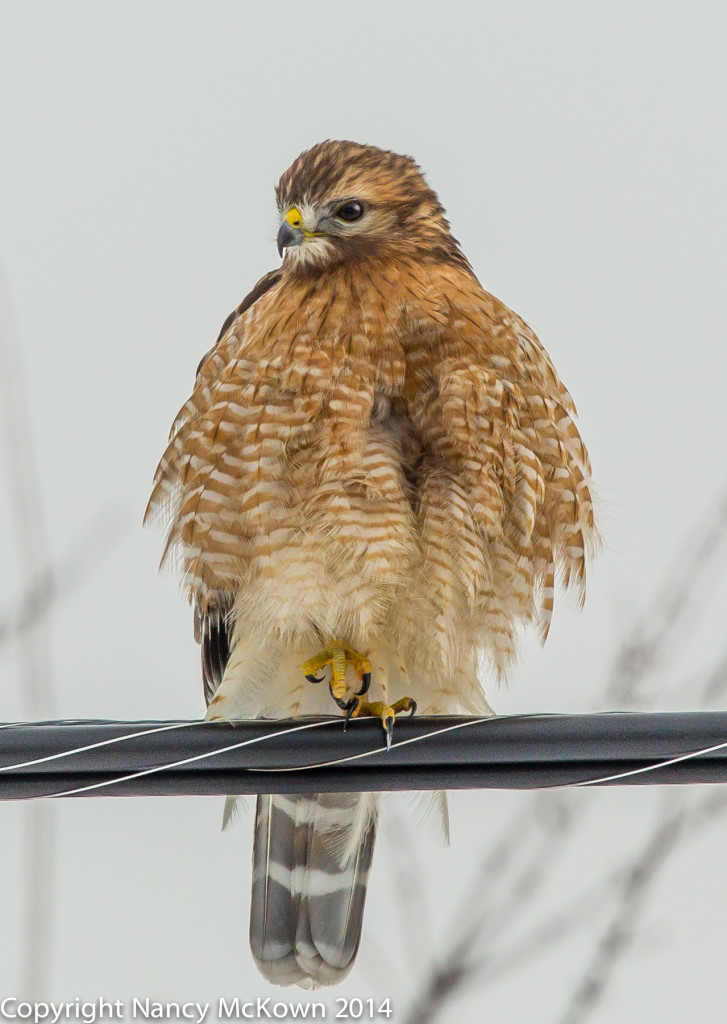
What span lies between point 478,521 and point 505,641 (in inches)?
19.9

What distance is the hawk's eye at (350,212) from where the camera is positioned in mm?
3933

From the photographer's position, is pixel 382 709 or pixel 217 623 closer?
pixel 382 709

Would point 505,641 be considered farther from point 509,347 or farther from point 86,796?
point 86,796

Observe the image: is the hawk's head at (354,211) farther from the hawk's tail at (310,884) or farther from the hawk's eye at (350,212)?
the hawk's tail at (310,884)

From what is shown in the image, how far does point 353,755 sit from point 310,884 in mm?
1649

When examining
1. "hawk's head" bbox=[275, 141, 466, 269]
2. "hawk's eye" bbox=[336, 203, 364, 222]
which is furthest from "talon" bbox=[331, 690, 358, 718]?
"hawk's eye" bbox=[336, 203, 364, 222]

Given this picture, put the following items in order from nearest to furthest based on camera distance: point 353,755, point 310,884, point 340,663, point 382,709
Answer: point 353,755 → point 382,709 → point 340,663 → point 310,884

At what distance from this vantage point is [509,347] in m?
3.67

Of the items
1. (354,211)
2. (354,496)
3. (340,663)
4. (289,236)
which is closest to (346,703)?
(340,663)

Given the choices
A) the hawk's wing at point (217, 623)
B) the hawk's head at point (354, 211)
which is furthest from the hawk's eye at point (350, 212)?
the hawk's wing at point (217, 623)

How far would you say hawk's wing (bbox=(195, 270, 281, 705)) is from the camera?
380 centimetres

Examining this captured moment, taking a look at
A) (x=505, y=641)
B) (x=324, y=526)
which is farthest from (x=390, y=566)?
(x=505, y=641)

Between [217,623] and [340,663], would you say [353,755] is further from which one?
[217,623]

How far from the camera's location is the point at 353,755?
2.53 meters
